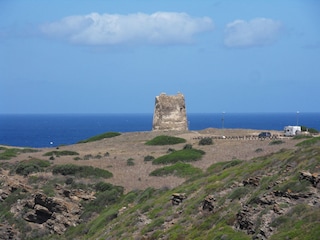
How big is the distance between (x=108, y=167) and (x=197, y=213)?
63.4 ft

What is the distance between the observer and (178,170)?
36.5 metres

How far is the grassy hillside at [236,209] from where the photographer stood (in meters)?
16.3

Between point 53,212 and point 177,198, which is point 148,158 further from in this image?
point 177,198

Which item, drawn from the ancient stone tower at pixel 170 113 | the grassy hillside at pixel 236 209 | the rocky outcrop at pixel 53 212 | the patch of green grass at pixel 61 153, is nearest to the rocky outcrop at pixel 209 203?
the grassy hillside at pixel 236 209

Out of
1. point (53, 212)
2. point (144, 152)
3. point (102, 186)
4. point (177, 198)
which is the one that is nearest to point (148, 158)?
point (144, 152)

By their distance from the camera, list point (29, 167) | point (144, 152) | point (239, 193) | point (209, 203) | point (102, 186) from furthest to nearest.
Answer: point (144, 152) < point (29, 167) < point (102, 186) < point (209, 203) < point (239, 193)

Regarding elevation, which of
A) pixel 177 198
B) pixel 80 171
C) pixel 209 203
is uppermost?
pixel 209 203

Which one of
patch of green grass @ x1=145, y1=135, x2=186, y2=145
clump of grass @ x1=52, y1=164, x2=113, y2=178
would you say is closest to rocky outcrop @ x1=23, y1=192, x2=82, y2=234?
clump of grass @ x1=52, y1=164, x2=113, y2=178

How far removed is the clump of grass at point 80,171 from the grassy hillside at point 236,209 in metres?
8.26

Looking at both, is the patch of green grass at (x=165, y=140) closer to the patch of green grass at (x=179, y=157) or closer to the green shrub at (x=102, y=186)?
the patch of green grass at (x=179, y=157)

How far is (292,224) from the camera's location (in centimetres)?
1574

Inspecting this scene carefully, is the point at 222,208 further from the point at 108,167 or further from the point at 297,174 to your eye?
the point at 108,167

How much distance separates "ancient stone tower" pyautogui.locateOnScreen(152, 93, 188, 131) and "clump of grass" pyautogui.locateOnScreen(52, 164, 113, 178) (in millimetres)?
22824

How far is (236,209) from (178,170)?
1767 cm
